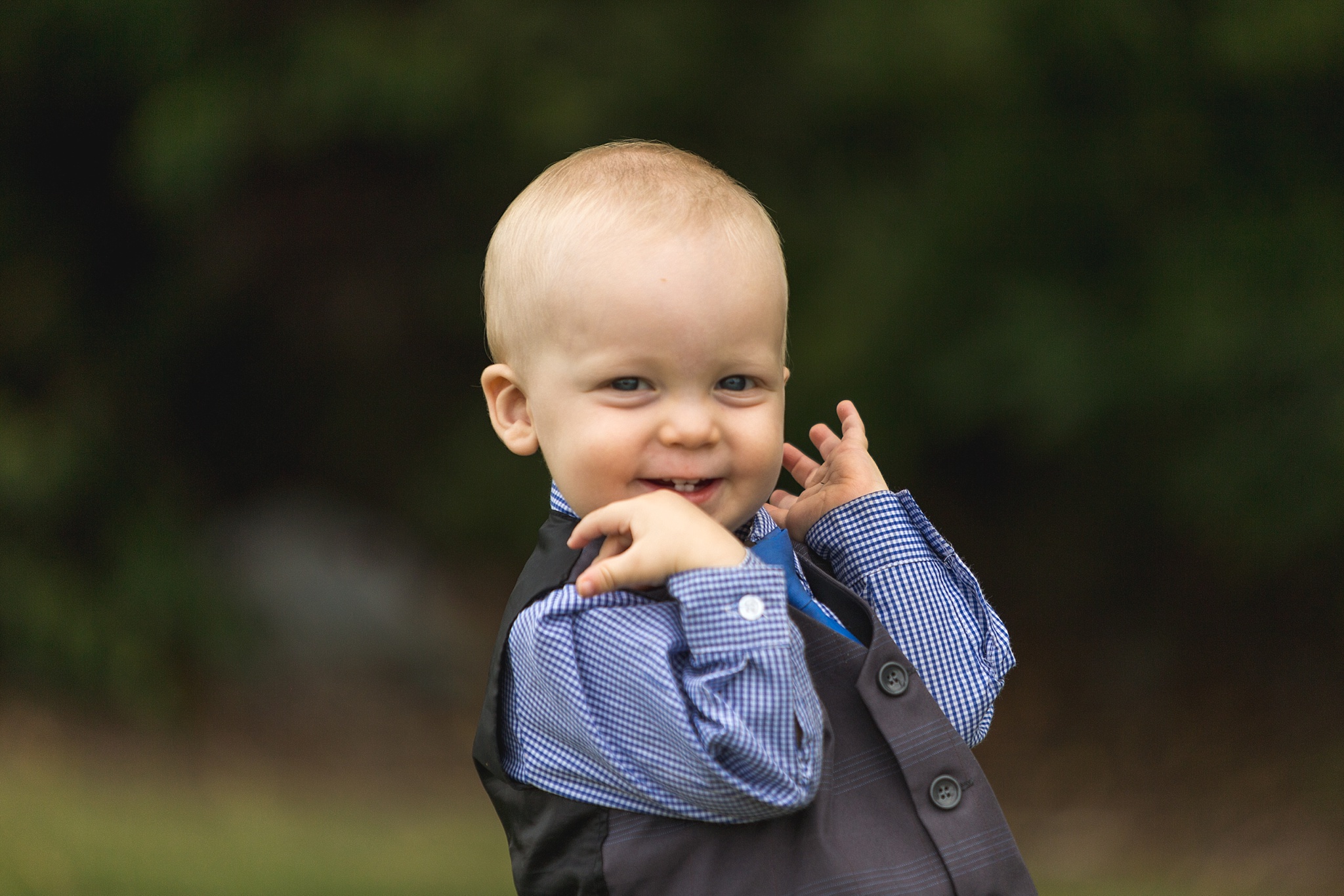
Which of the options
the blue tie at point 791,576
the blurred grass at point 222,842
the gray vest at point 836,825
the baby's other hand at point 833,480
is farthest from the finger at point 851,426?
the blurred grass at point 222,842

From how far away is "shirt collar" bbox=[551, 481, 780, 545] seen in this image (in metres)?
1.48

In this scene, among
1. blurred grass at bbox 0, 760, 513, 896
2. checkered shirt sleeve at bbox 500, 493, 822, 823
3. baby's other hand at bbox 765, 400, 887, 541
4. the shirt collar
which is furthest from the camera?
blurred grass at bbox 0, 760, 513, 896

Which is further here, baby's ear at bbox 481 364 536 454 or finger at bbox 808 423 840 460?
finger at bbox 808 423 840 460

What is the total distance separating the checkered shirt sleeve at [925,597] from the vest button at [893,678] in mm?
96

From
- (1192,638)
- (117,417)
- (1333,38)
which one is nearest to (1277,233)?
(1333,38)

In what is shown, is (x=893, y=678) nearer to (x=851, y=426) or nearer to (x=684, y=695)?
(x=684, y=695)

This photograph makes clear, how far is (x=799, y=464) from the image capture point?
1.82 m

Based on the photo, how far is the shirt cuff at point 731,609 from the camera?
1236mm

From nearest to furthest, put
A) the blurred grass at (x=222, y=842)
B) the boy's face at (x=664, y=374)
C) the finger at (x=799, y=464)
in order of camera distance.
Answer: the boy's face at (x=664, y=374) → the finger at (x=799, y=464) → the blurred grass at (x=222, y=842)

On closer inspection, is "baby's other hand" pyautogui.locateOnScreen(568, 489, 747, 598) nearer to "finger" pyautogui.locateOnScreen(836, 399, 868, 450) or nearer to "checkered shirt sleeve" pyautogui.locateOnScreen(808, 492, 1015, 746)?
"checkered shirt sleeve" pyautogui.locateOnScreen(808, 492, 1015, 746)

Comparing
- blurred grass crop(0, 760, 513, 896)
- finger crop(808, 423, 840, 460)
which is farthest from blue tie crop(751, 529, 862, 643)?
blurred grass crop(0, 760, 513, 896)

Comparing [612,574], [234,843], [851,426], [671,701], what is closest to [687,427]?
[612,574]

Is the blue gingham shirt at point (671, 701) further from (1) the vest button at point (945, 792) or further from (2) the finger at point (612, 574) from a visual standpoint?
(1) the vest button at point (945, 792)

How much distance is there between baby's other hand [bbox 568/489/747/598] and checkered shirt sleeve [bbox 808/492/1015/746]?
30 centimetres
